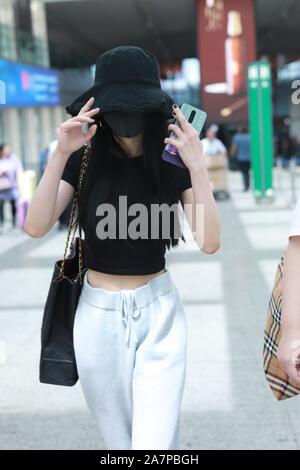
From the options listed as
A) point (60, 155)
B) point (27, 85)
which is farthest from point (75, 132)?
point (27, 85)

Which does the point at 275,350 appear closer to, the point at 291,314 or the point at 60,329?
the point at 291,314

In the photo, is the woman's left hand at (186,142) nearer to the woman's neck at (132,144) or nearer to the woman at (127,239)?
the woman at (127,239)

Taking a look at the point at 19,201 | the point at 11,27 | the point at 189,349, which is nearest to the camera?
the point at 189,349

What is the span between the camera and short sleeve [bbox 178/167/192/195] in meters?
2.24

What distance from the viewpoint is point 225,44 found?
24.7 metres

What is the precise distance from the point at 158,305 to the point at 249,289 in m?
4.60

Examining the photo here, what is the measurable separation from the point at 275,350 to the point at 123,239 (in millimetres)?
589

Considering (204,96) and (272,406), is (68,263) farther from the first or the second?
(204,96)

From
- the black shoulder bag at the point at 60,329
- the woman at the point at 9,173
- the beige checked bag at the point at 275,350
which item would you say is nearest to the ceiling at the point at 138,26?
the woman at the point at 9,173

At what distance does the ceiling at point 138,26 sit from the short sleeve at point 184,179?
24.7 metres

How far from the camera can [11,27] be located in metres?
23.1

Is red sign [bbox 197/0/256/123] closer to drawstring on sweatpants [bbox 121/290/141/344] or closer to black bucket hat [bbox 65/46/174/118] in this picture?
black bucket hat [bbox 65/46/174/118]

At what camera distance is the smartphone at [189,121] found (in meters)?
2.09
